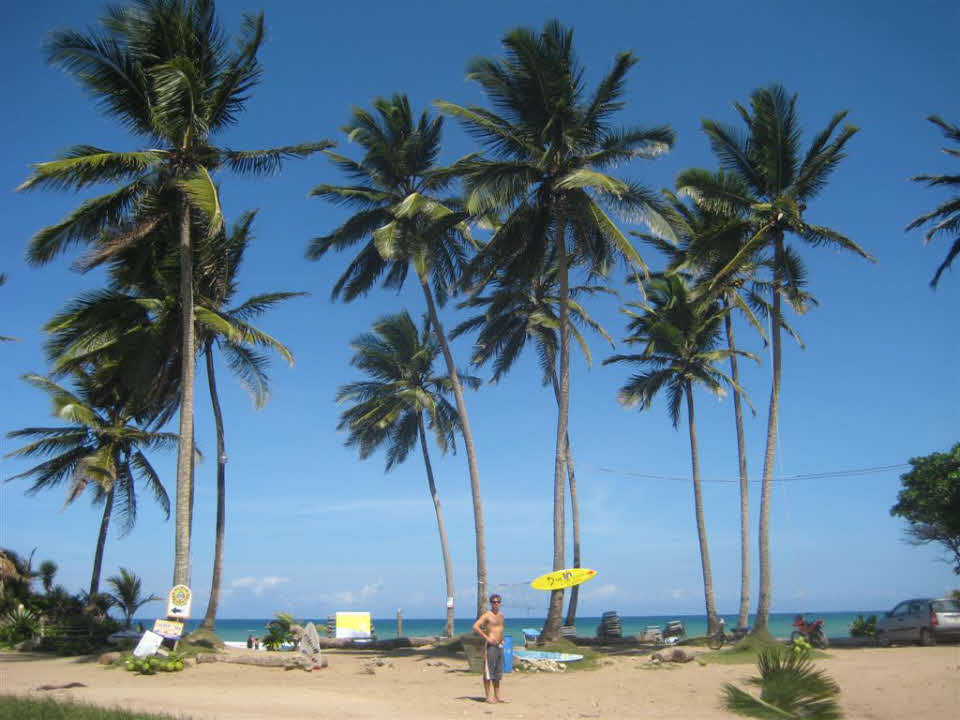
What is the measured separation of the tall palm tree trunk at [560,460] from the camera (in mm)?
20266

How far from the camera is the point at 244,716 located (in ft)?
35.6

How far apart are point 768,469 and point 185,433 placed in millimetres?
14509

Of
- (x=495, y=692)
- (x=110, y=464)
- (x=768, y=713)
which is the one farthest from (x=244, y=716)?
(x=110, y=464)

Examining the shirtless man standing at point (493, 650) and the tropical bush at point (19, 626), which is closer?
the shirtless man standing at point (493, 650)

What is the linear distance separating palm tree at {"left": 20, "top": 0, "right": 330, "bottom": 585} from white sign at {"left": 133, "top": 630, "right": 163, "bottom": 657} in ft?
4.72

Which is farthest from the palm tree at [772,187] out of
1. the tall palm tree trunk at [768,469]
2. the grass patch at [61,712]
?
the grass patch at [61,712]

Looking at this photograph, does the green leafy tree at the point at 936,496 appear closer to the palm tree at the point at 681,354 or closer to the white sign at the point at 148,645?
the palm tree at the point at 681,354

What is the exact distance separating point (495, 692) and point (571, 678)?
426 centimetres

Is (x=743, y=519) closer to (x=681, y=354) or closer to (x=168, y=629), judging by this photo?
(x=681, y=354)

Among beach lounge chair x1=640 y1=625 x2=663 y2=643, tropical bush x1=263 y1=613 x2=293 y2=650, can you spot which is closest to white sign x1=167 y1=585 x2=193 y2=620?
tropical bush x1=263 y1=613 x2=293 y2=650

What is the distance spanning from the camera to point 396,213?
24.5 meters

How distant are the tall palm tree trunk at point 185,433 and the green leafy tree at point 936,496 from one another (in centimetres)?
2446

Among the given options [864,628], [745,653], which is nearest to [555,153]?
[745,653]

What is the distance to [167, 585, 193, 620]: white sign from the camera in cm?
1809
